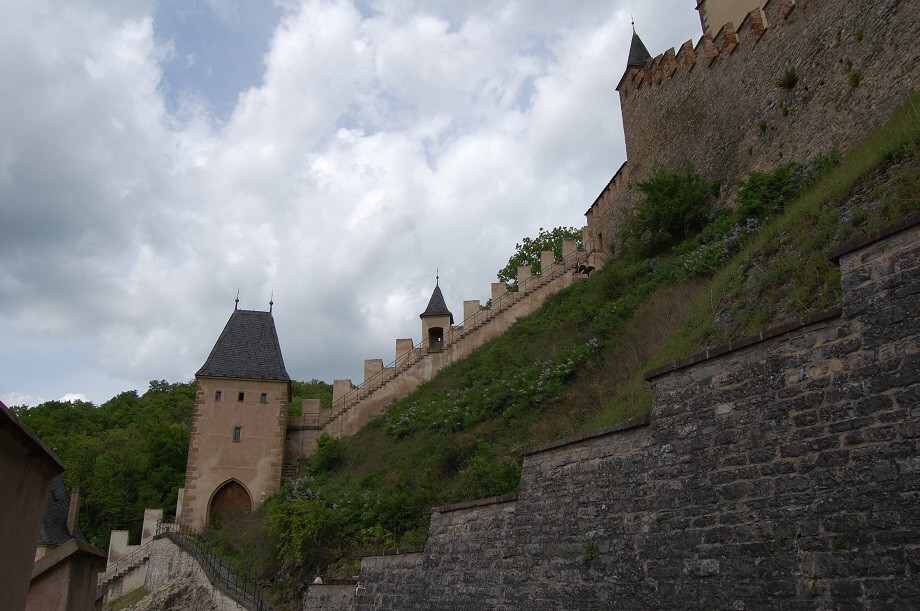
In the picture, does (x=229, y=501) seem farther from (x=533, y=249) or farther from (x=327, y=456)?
(x=533, y=249)

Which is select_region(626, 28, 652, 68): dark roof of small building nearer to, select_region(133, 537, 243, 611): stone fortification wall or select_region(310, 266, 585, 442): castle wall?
select_region(310, 266, 585, 442): castle wall

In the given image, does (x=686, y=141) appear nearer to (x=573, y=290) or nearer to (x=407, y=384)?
(x=573, y=290)

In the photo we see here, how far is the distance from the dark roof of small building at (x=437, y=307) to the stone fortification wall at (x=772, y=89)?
10.9 m

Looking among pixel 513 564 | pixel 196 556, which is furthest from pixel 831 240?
pixel 196 556

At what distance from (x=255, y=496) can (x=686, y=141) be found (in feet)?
70.4

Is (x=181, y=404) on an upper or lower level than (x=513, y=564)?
upper

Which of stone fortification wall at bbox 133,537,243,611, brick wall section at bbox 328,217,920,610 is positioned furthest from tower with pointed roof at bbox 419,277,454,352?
brick wall section at bbox 328,217,920,610

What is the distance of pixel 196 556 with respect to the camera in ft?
71.7

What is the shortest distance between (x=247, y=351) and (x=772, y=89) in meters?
Answer: 23.3

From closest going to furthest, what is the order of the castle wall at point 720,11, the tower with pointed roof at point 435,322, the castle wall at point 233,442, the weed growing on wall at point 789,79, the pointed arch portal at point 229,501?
the weed growing on wall at point 789,79
the castle wall at point 720,11
the pointed arch portal at point 229,501
the castle wall at point 233,442
the tower with pointed roof at point 435,322

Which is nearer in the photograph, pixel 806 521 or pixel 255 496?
pixel 806 521

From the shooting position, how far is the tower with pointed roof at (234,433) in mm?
27656

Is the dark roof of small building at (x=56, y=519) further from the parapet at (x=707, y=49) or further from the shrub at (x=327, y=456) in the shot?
the parapet at (x=707, y=49)

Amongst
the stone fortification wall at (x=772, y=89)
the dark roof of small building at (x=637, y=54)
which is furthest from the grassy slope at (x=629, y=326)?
the dark roof of small building at (x=637, y=54)
